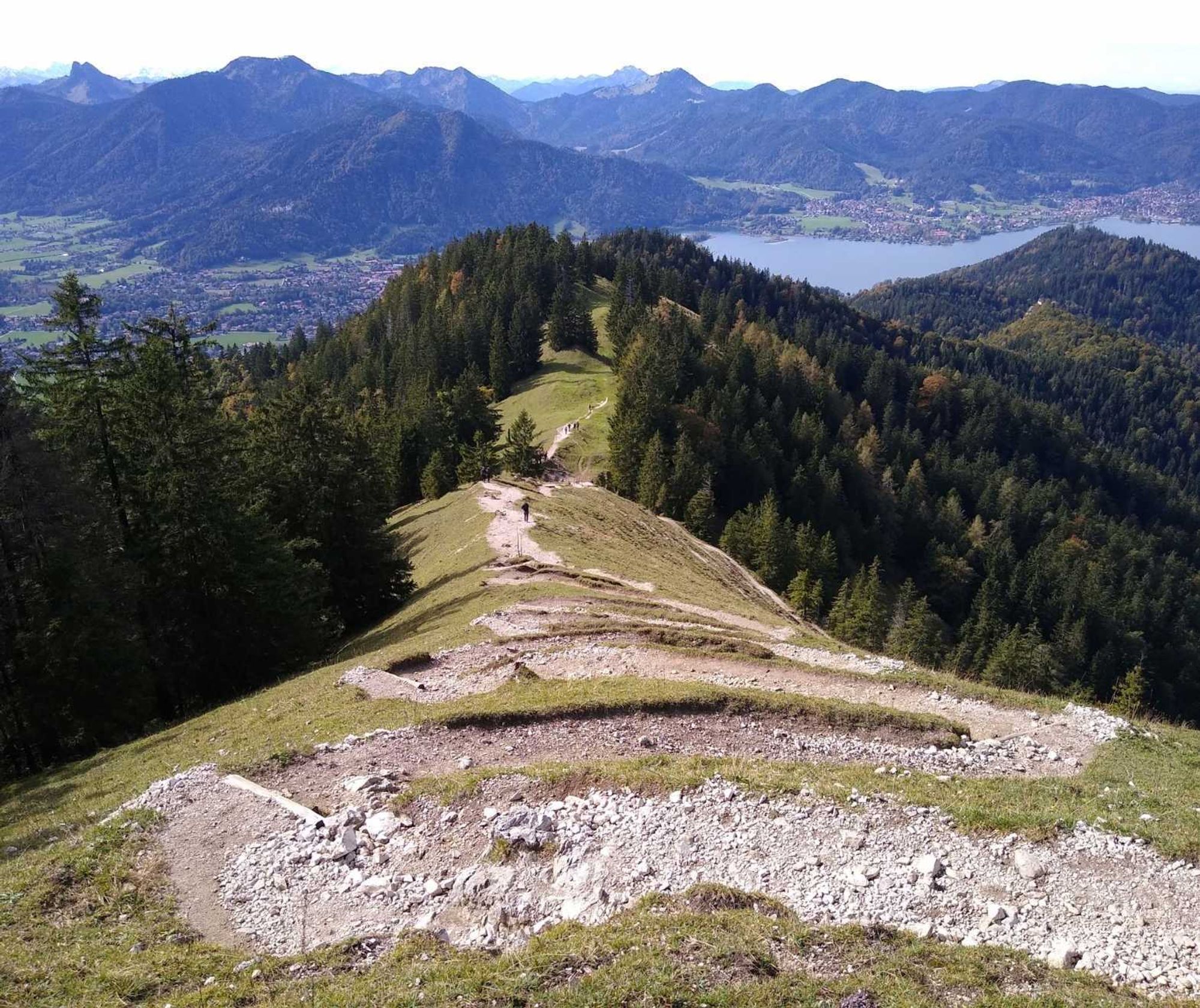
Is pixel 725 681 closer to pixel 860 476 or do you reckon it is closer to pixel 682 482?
pixel 682 482

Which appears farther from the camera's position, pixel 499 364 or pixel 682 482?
pixel 499 364

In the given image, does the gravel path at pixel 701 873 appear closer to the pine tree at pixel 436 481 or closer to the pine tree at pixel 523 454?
A: the pine tree at pixel 523 454

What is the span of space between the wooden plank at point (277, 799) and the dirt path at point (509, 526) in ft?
82.5

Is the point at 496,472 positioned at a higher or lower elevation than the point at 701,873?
lower

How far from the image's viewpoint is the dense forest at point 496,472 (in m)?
31.1

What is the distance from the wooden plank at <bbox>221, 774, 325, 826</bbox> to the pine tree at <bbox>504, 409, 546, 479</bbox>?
5474cm

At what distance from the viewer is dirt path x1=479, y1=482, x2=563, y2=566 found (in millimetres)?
A: 46406

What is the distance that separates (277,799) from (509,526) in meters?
34.6

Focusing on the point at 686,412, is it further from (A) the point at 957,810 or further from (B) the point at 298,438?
(A) the point at 957,810

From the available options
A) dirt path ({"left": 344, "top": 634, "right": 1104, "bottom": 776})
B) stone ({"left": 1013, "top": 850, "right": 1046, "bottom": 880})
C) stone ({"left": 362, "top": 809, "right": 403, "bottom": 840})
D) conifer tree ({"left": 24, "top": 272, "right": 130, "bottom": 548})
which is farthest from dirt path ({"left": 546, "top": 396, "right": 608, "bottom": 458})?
stone ({"left": 1013, "top": 850, "right": 1046, "bottom": 880})

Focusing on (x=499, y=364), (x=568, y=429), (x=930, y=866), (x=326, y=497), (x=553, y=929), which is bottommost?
(x=568, y=429)

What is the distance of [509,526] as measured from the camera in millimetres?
53062

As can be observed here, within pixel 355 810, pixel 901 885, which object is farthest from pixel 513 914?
pixel 901 885

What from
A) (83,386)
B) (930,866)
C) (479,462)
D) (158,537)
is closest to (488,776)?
(930,866)
